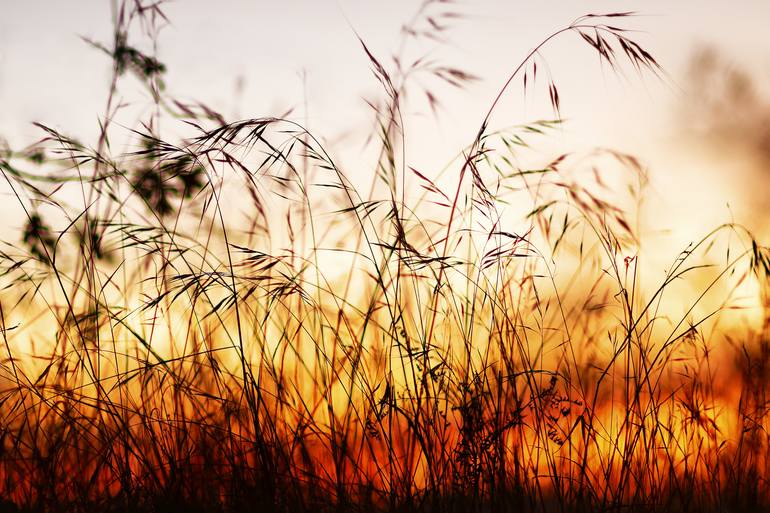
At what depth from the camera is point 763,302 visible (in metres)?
2.21

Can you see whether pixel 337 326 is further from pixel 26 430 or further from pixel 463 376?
pixel 26 430

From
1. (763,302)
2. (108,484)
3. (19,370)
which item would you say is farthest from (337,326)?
(763,302)

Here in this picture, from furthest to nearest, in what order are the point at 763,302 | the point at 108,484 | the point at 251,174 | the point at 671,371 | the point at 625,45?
the point at 763,302, the point at 671,371, the point at 625,45, the point at 251,174, the point at 108,484

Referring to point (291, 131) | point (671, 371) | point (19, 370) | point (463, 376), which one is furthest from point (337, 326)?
point (671, 371)

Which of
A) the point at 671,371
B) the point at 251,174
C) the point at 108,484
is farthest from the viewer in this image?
the point at 671,371

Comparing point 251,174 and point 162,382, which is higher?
point 251,174

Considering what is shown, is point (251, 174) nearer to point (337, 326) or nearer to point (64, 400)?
point (337, 326)

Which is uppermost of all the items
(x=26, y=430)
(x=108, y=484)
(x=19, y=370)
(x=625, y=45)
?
(x=625, y=45)

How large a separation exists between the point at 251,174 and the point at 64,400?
2.51ft

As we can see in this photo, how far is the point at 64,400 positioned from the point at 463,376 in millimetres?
1040

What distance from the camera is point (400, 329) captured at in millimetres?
Answer: 1816

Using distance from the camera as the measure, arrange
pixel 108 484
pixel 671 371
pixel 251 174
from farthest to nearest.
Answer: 1. pixel 671 371
2. pixel 251 174
3. pixel 108 484

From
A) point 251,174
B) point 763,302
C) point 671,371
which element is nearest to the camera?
point 251,174

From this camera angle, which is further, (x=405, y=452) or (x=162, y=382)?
(x=162, y=382)
